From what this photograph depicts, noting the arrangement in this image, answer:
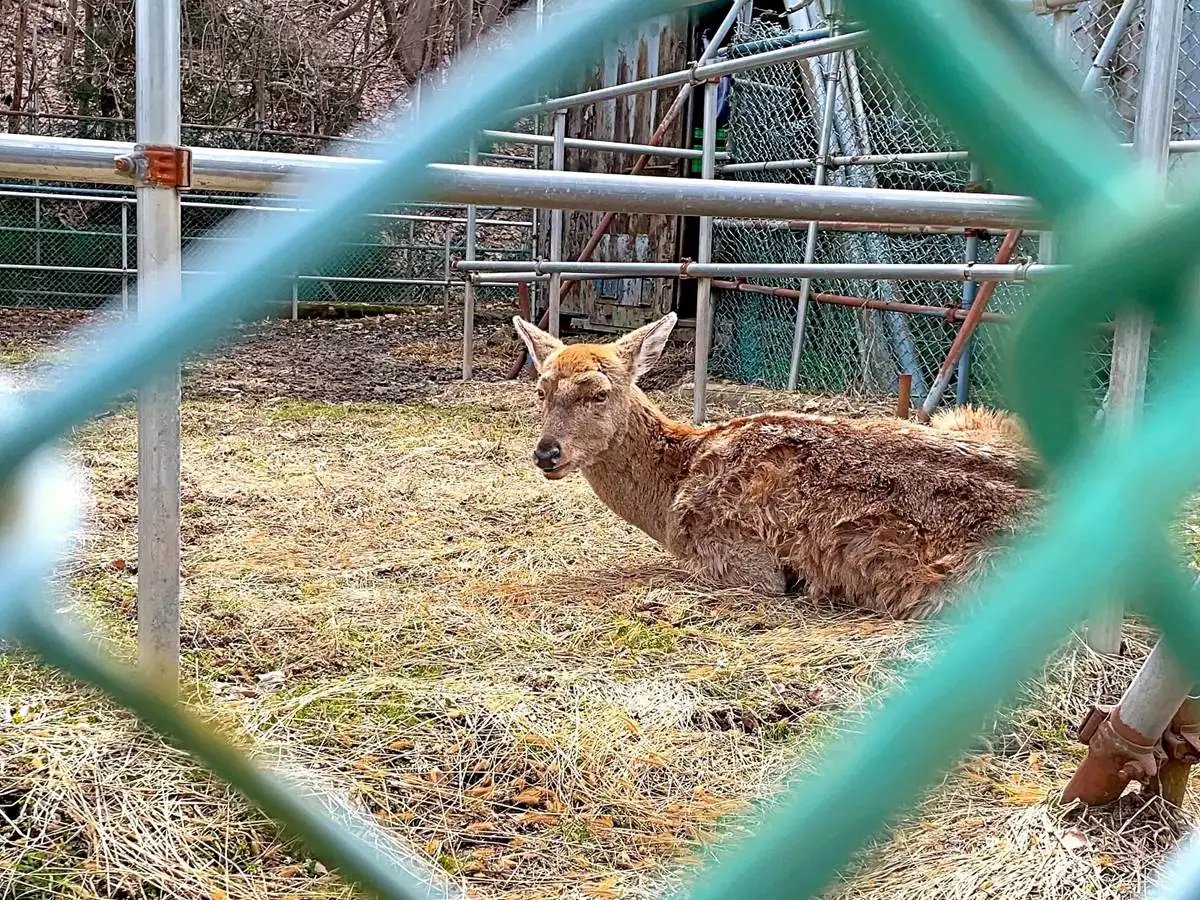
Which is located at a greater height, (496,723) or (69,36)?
(69,36)

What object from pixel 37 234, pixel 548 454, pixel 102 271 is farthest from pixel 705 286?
pixel 37 234

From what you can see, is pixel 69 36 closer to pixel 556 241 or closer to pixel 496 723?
pixel 556 241

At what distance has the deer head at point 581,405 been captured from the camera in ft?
15.5

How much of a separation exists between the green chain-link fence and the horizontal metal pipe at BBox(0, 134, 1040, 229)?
1.83 metres

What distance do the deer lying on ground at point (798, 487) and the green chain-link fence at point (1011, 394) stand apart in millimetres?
3520

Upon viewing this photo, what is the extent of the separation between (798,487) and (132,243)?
12.5 m

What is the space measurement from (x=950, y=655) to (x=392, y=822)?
2202 mm

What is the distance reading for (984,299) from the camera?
20.2 feet

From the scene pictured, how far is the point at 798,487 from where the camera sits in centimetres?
445

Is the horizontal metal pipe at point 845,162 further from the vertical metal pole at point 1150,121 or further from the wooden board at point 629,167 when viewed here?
the vertical metal pole at point 1150,121

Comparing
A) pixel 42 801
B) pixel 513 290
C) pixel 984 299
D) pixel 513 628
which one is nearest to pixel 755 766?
pixel 513 628

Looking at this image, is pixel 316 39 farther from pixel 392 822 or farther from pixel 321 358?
pixel 392 822

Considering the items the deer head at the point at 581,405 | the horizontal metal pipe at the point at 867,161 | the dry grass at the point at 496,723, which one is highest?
the horizontal metal pipe at the point at 867,161

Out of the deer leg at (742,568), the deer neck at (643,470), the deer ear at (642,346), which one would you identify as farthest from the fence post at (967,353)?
the deer leg at (742,568)
